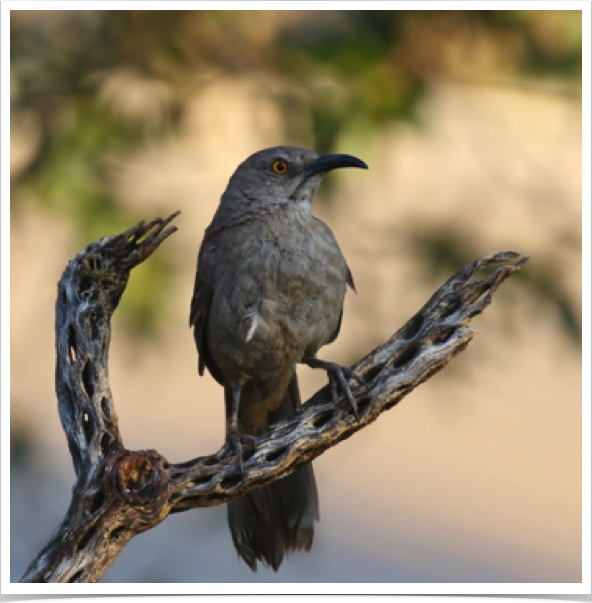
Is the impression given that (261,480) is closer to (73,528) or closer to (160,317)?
(73,528)

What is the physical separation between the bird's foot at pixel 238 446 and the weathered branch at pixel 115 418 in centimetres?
4

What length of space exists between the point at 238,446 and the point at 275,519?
52.4 inches

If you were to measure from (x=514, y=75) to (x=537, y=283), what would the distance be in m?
1.53

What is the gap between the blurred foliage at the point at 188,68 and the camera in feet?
19.6

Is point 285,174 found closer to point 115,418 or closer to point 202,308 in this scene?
point 202,308

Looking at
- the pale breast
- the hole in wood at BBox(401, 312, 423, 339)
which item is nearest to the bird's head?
the pale breast

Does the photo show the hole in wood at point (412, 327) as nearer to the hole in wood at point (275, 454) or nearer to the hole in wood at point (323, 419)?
the hole in wood at point (323, 419)

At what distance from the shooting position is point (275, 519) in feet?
17.3

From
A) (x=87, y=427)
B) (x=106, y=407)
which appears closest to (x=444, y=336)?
(x=106, y=407)

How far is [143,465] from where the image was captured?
370 centimetres

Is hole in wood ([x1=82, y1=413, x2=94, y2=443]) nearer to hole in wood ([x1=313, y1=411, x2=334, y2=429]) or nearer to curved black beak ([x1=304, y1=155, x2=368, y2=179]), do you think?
hole in wood ([x1=313, y1=411, x2=334, y2=429])

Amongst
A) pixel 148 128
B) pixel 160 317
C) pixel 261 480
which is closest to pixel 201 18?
pixel 148 128

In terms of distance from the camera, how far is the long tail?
5203mm

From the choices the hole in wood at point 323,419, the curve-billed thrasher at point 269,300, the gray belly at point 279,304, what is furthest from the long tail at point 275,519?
the hole in wood at point 323,419
